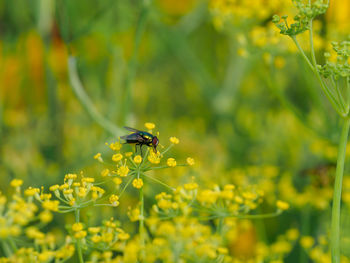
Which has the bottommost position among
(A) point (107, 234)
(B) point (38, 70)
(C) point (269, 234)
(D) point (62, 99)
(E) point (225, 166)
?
(C) point (269, 234)

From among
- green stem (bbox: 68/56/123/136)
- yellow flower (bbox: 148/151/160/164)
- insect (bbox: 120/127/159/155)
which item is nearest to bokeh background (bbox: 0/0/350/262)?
green stem (bbox: 68/56/123/136)

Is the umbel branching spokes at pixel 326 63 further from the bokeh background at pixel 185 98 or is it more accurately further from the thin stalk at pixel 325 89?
the bokeh background at pixel 185 98

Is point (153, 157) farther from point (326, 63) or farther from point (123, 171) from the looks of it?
point (326, 63)

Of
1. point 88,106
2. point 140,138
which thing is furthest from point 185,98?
point 140,138

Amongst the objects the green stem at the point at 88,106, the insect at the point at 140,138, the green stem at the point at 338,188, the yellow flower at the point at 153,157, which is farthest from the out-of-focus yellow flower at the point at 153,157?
the green stem at the point at 88,106

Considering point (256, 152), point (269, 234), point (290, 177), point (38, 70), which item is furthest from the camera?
point (38, 70)

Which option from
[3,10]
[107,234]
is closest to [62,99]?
[3,10]

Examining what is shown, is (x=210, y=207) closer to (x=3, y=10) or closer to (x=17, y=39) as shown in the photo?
(x=17, y=39)

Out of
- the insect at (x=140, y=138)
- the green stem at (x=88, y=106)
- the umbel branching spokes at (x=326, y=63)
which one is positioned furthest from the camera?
the green stem at (x=88, y=106)
